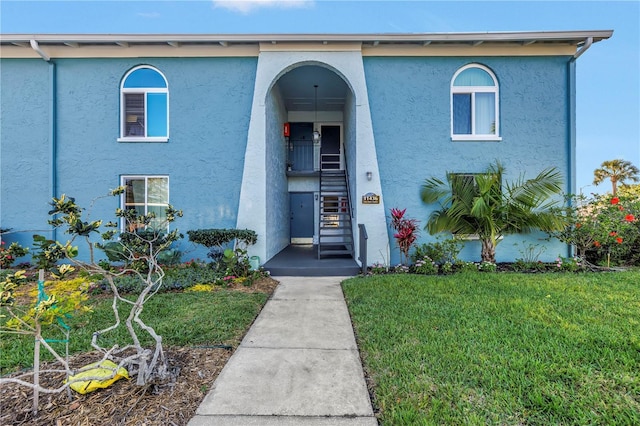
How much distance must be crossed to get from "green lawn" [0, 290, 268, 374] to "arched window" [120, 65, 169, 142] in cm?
479

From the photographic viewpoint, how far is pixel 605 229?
23.1 feet

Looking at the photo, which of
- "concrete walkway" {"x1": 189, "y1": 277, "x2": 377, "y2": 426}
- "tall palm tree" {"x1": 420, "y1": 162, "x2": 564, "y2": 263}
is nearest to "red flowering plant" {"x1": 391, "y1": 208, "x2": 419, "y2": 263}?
"tall palm tree" {"x1": 420, "y1": 162, "x2": 564, "y2": 263}

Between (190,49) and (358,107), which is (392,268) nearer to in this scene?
(358,107)

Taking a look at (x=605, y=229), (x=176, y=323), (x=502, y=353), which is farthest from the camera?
(x=605, y=229)

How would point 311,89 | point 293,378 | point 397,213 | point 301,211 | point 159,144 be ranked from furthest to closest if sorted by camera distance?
point 301,211 < point 311,89 < point 159,144 < point 397,213 < point 293,378

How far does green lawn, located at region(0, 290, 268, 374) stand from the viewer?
10.9 feet

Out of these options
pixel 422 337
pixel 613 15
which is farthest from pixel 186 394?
pixel 613 15

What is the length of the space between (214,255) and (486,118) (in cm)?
829

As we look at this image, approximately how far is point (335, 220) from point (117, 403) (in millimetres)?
7682

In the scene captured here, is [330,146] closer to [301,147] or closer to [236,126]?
[301,147]

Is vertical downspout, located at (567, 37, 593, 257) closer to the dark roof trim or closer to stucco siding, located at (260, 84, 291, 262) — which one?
the dark roof trim

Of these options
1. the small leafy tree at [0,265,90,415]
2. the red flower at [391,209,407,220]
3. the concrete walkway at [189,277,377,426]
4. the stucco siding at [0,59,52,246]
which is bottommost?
the concrete walkway at [189,277,377,426]

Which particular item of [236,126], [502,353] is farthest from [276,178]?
[502,353]

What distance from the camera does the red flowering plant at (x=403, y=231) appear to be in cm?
731
